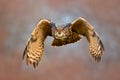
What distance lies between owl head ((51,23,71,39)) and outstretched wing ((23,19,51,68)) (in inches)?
1.8

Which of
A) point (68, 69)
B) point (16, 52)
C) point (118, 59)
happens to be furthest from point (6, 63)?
point (118, 59)

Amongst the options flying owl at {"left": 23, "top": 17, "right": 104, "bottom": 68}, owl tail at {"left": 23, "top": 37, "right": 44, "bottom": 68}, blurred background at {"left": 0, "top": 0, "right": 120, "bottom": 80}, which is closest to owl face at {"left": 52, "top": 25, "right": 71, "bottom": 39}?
flying owl at {"left": 23, "top": 17, "right": 104, "bottom": 68}

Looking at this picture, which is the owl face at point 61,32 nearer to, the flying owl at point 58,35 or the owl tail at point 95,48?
the flying owl at point 58,35

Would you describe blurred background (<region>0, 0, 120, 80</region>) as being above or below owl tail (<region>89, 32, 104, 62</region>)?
above

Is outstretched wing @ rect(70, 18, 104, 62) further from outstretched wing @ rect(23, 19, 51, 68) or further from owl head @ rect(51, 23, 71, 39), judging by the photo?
outstretched wing @ rect(23, 19, 51, 68)

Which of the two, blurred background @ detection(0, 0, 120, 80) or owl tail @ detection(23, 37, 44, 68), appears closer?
owl tail @ detection(23, 37, 44, 68)

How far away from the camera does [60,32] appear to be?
8.21 feet

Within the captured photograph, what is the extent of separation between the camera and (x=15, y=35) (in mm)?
4027

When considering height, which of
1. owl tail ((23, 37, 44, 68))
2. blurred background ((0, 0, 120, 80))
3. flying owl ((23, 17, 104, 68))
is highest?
blurred background ((0, 0, 120, 80))

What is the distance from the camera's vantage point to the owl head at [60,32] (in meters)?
2.50

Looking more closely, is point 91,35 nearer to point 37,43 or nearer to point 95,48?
point 95,48

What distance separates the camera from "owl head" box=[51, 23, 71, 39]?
250 centimetres

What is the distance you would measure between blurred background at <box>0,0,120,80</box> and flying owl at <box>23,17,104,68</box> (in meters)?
1.36

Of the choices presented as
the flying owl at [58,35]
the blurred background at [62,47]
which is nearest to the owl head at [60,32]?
the flying owl at [58,35]
